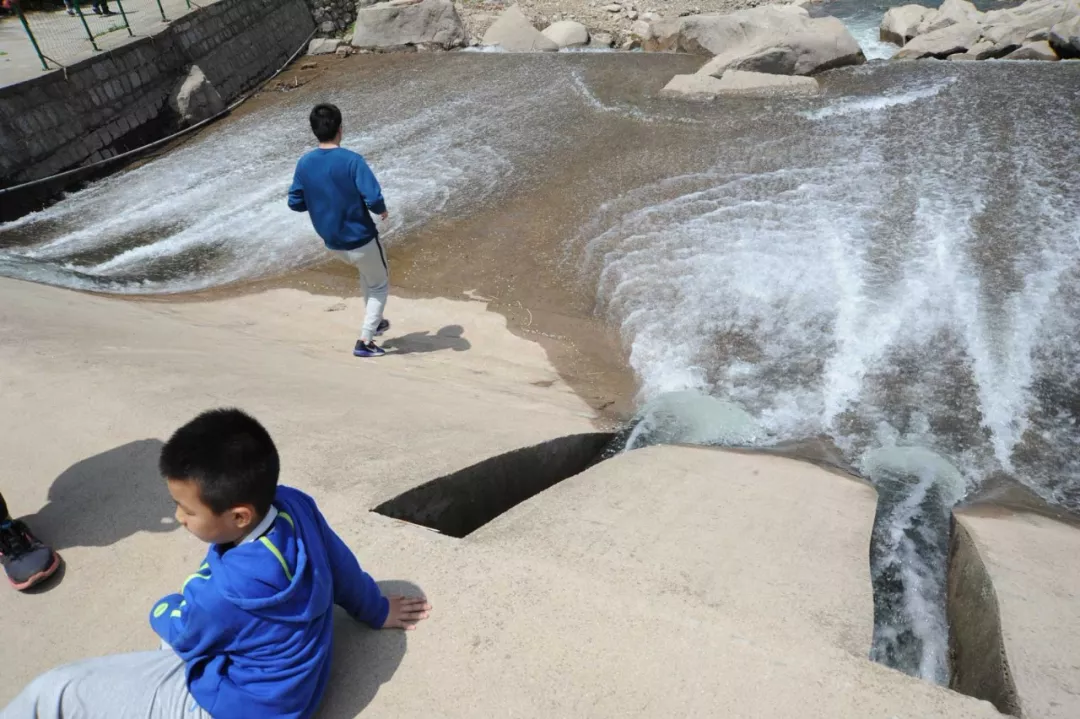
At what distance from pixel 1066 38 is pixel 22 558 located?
50.7 ft

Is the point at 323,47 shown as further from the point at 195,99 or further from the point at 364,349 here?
the point at 364,349

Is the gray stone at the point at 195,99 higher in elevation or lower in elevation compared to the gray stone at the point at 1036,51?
higher

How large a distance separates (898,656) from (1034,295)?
14.2ft

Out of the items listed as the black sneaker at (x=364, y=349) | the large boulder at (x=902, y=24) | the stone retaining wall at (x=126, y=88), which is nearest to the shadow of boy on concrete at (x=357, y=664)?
the black sneaker at (x=364, y=349)

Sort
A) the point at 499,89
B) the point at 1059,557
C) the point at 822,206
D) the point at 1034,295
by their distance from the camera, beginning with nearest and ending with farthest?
the point at 1059,557, the point at 1034,295, the point at 822,206, the point at 499,89

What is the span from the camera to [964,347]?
217 inches

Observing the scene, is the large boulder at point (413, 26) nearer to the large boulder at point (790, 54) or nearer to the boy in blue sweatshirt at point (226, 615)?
the large boulder at point (790, 54)

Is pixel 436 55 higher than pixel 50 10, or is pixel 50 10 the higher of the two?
pixel 50 10

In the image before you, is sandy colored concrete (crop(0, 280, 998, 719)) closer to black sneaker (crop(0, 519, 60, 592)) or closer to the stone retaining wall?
black sneaker (crop(0, 519, 60, 592))

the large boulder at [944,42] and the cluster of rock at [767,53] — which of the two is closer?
the cluster of rock at [767,53]

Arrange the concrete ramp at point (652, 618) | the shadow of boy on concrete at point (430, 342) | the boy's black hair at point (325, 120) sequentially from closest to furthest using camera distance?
1. the concrete ramp at point (652, 618)
2. the boy's black hair at point (325, 120)
3. the shadow of boy on concrete at point (430, 342)

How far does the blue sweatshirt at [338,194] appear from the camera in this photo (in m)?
4.71

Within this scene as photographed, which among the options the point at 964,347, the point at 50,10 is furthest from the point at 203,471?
the point at 50,10

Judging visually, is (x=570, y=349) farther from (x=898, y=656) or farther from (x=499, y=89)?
(x=499, y=89)
